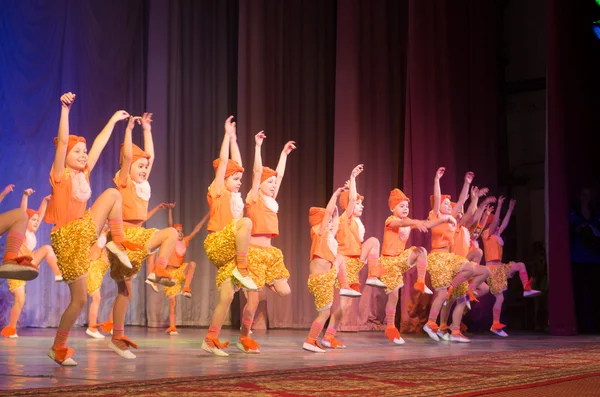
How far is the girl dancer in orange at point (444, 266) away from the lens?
8.99 meters

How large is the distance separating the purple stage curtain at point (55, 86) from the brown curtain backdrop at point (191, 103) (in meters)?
0.40

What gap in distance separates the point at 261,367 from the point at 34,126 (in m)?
6.83

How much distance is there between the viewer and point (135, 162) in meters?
6.84

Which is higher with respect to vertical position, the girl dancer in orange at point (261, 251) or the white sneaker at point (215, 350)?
the girl dancer in orange at point (261, 251)

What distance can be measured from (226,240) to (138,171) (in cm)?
97

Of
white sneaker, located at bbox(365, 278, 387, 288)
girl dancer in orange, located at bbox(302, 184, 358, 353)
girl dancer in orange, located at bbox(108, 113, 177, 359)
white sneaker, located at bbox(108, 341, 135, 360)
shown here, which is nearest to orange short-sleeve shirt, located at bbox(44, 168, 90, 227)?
girl dancer in orange, located at bbox(108, 113, 177, 359)

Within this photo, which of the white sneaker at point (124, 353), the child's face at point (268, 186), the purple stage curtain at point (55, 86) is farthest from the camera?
the purple stage curtain at point (55, 86)

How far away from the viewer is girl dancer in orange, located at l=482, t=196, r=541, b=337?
10252 millimetres

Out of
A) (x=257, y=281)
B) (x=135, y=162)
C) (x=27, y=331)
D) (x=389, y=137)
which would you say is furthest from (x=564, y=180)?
(x=27, y=331)

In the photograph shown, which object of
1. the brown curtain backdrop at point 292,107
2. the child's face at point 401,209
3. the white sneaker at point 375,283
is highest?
the brown curtain backdrop at point 292,107

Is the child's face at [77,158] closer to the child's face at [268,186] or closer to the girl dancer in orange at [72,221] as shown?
the girl dancer in orange at [72,221]

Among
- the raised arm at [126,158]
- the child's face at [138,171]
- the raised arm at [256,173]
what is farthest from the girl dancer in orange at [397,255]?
the raised arm at [126,158]

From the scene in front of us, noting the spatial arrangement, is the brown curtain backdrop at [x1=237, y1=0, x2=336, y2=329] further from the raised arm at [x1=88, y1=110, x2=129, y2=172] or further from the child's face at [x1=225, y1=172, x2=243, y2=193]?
the raised arm at [x1=88, y1=110, x2=129, y2=172]

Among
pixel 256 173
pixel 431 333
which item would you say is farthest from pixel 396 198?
pixel 256 173
